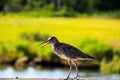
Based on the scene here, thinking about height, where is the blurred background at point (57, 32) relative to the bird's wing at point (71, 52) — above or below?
below

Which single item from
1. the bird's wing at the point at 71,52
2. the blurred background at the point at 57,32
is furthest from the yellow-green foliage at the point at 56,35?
the bird's wing at the point at 71,52

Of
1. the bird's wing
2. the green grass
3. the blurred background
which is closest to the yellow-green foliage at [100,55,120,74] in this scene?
the blurred background

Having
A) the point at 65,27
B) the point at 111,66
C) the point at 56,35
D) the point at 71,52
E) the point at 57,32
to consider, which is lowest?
the point at 65,27

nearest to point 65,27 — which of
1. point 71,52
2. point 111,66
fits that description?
point 111,66

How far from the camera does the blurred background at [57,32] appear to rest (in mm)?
29422

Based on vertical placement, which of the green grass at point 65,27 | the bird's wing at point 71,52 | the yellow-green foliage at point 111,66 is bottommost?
the green grass at point 65,27

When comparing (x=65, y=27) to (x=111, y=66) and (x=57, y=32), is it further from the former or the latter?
(x=111, y=66)

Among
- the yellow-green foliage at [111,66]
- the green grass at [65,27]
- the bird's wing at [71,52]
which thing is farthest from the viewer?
the green grass at [65,27]

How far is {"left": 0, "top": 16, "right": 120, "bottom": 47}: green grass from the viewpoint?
119 feet

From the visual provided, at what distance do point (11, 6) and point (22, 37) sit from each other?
1.91 meters

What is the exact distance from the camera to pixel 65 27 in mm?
38812

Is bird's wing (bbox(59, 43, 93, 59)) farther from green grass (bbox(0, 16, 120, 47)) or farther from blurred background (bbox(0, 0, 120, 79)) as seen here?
green grass (bbox(0, 16, 120, 47))

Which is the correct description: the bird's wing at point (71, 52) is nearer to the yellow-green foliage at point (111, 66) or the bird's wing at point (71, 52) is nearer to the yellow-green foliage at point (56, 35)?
the yellow-green foliage at point (111, 66)

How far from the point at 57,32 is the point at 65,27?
7.00 feet
